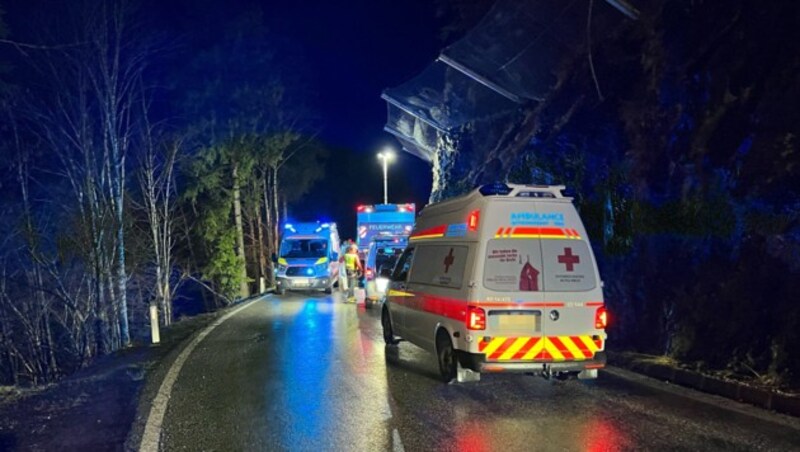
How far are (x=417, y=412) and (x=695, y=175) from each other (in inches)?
259

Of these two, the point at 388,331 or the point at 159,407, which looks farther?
the point at 388,331

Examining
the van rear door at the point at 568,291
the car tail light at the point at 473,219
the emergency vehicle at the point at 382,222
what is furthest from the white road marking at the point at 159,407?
the emergency vehicle at the point at 382,222

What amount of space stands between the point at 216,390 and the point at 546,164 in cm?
965

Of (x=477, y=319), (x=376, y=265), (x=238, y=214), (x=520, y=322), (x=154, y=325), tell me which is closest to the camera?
(x=477, y=319)

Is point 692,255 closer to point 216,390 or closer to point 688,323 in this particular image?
point 688,323

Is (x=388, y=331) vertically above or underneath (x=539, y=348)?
underneath

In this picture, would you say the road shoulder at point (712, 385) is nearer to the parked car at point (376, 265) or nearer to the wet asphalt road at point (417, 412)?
A: the wet asphalt road at point (417, 412)

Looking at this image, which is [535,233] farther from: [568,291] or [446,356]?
[446,356]

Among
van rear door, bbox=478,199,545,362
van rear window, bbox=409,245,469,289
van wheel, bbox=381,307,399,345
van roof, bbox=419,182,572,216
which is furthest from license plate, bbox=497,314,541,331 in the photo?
van wheel, bbox=381,307,399,345

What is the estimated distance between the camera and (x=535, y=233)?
293 inches

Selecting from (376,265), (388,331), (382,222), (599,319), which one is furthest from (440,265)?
(382,222)

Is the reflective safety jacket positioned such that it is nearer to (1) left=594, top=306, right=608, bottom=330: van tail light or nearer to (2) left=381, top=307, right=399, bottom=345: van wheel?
(2) left=381, top=307, right=399, bottom=345: van wheel

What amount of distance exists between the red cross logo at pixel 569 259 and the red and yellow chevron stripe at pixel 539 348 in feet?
2.79

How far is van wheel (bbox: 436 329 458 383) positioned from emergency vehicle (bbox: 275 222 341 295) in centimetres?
1452
